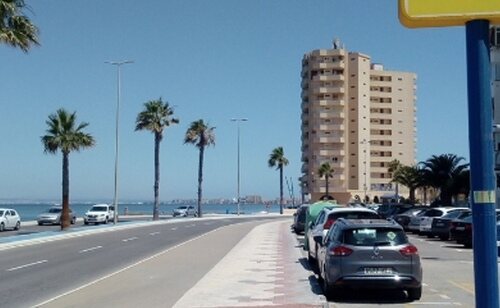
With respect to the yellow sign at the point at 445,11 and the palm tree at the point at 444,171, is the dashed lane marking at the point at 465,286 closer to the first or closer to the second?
the yellow sign at the point at 445,11

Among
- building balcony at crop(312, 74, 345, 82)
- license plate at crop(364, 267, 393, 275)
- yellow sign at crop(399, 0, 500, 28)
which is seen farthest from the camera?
building balcony at crop(312, 74, 345, 82)

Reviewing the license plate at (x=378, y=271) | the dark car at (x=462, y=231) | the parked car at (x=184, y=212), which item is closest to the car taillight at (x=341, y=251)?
the license plate at (x=378, y=271)

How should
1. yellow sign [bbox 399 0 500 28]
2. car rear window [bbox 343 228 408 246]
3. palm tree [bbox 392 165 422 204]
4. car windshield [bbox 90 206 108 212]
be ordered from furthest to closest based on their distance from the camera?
palm tree [bbox 392 165 422 204]
car windshield [bbox 90 206 108 212]
car rear window [bbox 343 228 408 246]
yellow sign [bbox 399 0 500 28]

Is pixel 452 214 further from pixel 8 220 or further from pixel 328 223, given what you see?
pixel 8 220

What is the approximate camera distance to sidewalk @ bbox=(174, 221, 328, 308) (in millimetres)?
12797

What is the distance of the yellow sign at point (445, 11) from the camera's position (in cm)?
581

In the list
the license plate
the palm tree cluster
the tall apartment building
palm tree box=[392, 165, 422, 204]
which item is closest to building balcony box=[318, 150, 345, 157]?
the tall apartment building

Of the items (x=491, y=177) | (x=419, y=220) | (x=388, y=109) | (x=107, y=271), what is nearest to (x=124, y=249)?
(x=107, y=271)

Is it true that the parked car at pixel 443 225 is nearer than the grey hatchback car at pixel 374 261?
No

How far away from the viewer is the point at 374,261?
13141 mm

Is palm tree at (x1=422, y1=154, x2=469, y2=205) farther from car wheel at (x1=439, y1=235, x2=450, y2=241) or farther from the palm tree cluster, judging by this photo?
car wheel at (x1=439, y1=235, x2=450, y2=241)

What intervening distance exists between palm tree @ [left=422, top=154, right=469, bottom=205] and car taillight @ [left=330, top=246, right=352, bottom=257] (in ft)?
177

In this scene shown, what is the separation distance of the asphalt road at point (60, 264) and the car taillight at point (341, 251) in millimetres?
5437

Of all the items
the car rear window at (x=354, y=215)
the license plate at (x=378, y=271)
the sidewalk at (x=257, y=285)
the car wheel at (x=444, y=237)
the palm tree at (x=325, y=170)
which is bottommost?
the sidewalk at (x=257, y=285)
